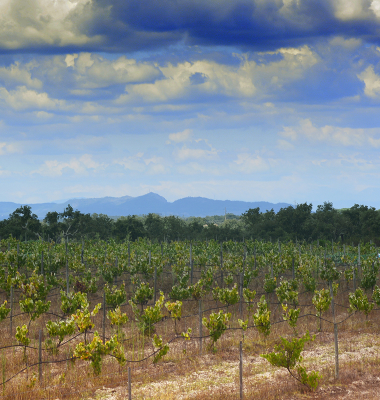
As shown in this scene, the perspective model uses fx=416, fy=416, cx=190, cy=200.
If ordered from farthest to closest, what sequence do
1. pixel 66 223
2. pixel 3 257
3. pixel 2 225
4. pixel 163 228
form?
1. pixel 163 228
2. pixel 66 223
3. pixel 2 225
4. pixel 3 257

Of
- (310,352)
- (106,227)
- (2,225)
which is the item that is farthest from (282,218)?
(310,352)

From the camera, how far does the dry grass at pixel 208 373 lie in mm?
10812

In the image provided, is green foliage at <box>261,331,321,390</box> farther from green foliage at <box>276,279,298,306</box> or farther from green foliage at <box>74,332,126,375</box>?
green foliage at <box>276,279,298,306</box>

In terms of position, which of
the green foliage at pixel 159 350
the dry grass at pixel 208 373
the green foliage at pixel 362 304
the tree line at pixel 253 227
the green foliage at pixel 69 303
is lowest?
the dry grass at pixel 208 373

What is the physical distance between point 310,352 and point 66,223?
54326 mm

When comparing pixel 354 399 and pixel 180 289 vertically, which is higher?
pixel 180 289

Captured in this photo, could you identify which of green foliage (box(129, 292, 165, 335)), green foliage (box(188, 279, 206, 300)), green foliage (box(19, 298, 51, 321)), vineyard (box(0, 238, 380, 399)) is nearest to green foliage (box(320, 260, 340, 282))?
vineyard (box(0, 238, 380, 399))

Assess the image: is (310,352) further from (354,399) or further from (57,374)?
(57,374)

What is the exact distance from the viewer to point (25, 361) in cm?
1330

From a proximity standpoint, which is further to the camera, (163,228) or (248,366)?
(163,228)

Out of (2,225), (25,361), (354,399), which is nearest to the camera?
(354,399)

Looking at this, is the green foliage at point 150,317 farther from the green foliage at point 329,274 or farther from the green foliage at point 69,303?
the green foliage at point 329,274

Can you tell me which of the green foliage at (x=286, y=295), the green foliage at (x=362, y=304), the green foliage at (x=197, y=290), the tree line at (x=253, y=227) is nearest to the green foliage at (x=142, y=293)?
the green foliage at (x=197, y=290)

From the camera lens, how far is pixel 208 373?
1245 cm
